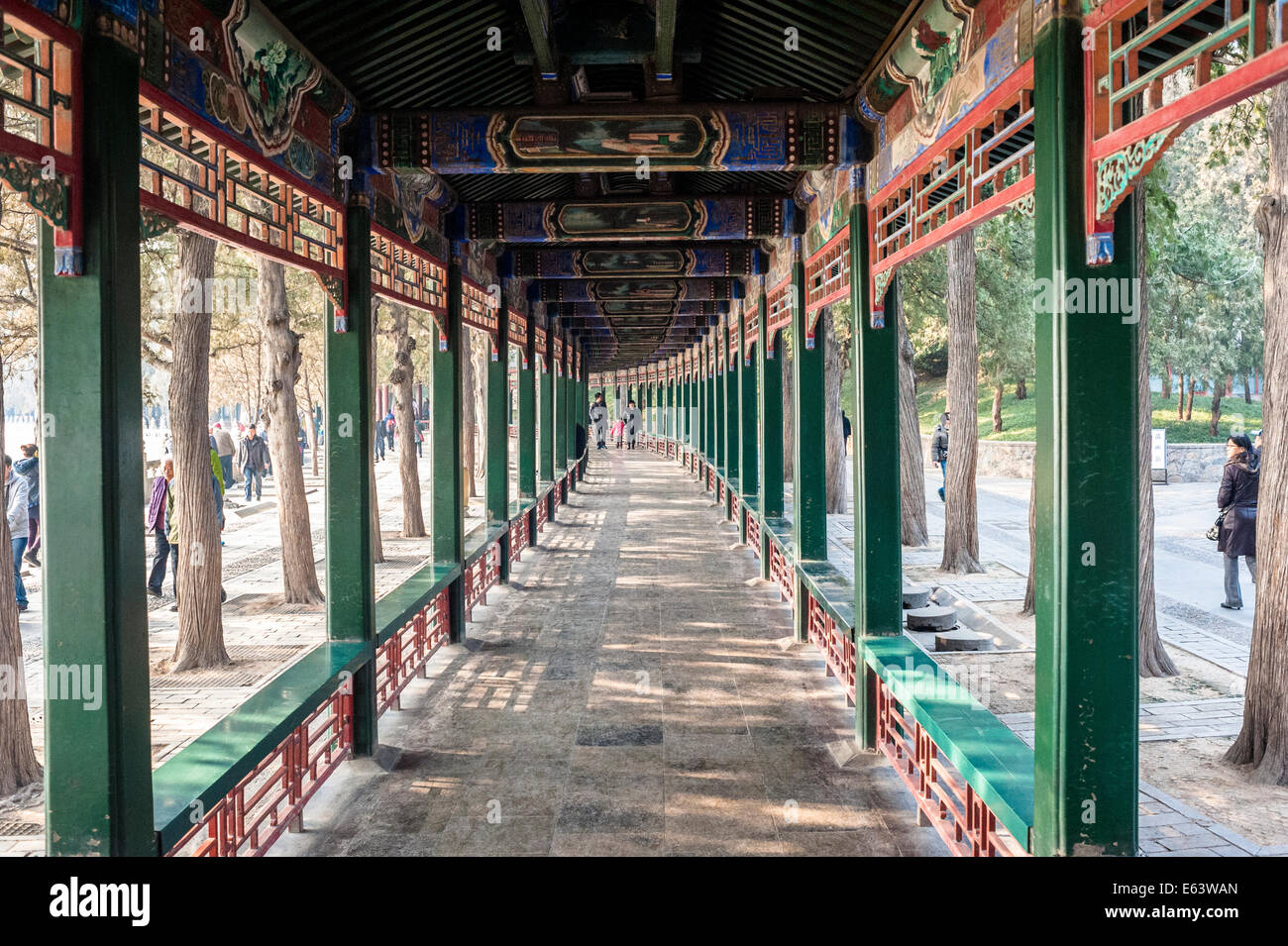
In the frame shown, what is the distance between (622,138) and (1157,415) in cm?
3802

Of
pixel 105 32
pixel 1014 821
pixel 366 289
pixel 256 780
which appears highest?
pixel 105 32

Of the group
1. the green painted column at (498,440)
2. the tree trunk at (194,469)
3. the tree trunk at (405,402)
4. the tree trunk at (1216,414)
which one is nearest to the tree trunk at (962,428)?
the green painted column at (498,440)

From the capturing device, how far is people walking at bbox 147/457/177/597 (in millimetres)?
10586

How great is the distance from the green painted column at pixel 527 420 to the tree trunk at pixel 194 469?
723 centimetres

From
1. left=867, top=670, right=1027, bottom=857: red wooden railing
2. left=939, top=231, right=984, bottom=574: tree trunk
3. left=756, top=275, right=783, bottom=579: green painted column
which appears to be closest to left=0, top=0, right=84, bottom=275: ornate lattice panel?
left=867, top=670, right=1027, bottom=857: red wooden railing

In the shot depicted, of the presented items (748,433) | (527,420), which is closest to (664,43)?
(748,433)

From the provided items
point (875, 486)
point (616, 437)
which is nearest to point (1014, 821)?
point (875, 486)

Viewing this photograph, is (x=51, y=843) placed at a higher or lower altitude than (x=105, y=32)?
lower

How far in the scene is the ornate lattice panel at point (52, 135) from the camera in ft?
9.65

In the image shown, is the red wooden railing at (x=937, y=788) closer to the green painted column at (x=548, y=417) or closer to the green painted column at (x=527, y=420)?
the green painted column at (x=527, y=420)

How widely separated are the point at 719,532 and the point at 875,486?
10480mm

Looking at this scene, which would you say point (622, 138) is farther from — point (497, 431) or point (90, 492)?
point (497, 431)

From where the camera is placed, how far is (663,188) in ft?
30.1

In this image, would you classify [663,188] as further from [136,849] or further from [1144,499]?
[136,849]
